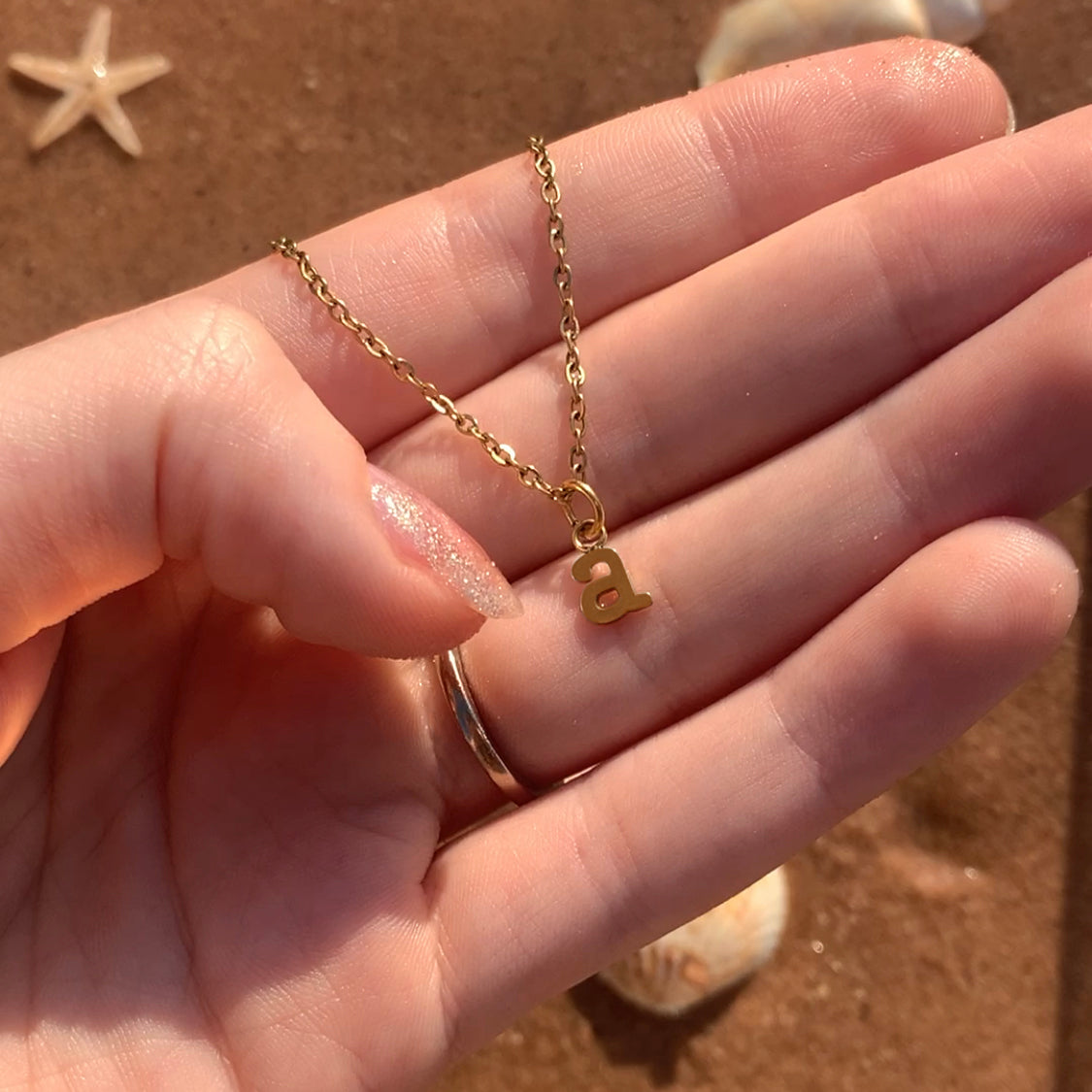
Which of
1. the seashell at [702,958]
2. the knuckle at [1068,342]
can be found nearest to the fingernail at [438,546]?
the knuckle at [1068,342]

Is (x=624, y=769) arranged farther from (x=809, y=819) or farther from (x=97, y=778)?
(x=97, y=778)

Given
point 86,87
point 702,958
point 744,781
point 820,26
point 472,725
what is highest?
point 86,87

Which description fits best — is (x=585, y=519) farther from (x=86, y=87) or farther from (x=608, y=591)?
(x=86, y=87)

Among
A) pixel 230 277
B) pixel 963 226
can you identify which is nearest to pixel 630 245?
pixel 963 226

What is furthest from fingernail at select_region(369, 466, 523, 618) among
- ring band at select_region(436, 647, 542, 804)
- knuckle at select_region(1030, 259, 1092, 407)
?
knuckle at select_region(1030, 259, 1092, 407)

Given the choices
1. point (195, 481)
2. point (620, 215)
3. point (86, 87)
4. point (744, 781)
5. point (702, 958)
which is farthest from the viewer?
point (86, 87)

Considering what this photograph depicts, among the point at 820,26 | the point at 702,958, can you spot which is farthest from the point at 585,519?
the point at 820,26
